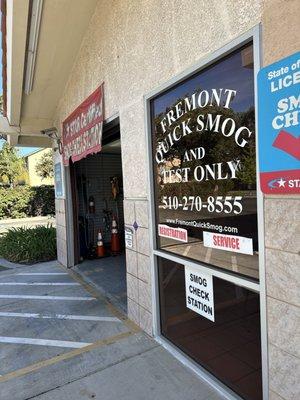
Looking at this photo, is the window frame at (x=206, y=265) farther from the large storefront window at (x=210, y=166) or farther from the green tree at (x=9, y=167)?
the green tree at (x=9, y=167)

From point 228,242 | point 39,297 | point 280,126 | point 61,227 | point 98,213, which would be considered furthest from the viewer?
point 98,213

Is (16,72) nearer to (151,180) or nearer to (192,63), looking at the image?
(151,180)

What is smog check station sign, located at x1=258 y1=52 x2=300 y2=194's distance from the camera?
2041 mm

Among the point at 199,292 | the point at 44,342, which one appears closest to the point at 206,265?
the point at 199,292

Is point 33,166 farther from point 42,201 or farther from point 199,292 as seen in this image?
point 199,292

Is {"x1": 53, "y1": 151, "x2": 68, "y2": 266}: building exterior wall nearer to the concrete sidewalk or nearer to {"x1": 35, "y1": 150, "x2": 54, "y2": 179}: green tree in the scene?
the concrete sidewalk

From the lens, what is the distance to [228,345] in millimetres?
3037

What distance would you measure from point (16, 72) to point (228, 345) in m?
5.13

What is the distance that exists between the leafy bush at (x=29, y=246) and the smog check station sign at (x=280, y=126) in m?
7.33

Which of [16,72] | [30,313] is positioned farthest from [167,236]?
[16,72]

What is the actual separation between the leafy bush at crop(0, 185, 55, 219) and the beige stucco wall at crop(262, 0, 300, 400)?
60.3 feet

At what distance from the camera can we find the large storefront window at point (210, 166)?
2525mm

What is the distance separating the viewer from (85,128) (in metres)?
5.43

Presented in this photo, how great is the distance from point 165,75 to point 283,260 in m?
2.06
